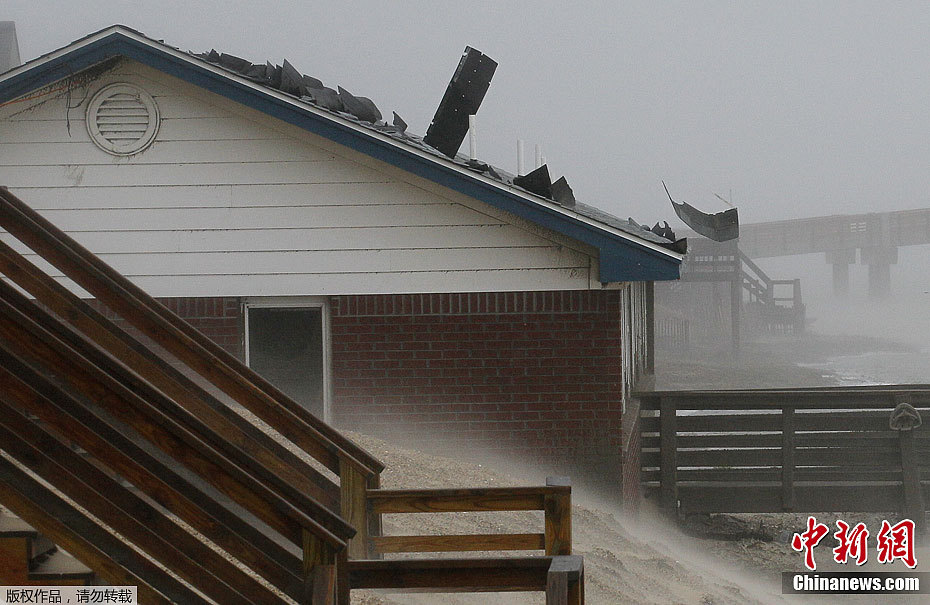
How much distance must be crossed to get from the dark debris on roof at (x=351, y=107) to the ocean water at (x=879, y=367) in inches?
1410

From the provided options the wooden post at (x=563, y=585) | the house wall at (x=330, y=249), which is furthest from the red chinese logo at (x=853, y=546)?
the wooden post at (x=563, y=585)

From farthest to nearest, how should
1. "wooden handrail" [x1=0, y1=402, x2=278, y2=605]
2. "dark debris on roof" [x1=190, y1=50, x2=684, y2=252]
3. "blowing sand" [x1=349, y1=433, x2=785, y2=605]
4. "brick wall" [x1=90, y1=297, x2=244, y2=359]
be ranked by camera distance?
"brick wall" [x1=90, y1=297, x2=244, y2=359]
"dark debris on roof" [x1=190, y1=50, x2=684, y2=252]
"blowing sand" [x1=349, y1=433, x2=785, y2=605]
"wooden handrail" [x1=0, y1=402, x2=278, y2=605]

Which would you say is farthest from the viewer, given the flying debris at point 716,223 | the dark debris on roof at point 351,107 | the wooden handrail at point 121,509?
the flying debris at point 716,223

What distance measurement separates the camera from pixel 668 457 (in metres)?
13.1

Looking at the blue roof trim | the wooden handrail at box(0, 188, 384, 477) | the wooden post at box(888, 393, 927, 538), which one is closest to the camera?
the wooden handrail at box(0, 188, 384, 477)

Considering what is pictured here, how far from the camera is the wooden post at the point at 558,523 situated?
5879 mm

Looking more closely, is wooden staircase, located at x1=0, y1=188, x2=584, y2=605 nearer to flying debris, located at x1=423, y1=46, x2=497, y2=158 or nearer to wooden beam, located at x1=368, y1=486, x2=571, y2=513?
wooden beam, located at x1=368, y1=486, x2=571, y2=513

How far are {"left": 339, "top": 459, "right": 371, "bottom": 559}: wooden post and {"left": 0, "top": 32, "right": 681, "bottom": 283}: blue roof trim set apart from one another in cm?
475

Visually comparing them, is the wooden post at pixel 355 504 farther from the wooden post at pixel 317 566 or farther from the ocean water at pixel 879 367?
the ocean water at pixel 879 367

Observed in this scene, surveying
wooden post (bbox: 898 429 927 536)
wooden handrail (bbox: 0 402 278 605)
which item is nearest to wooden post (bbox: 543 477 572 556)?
wooden handrail (bbox: 0 402 278 605)

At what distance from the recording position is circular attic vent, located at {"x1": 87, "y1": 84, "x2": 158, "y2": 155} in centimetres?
1109

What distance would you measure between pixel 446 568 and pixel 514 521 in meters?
3.64

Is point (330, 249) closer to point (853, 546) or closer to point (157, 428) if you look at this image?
point (853, 546)

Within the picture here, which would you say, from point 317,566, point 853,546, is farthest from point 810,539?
point 317,566
